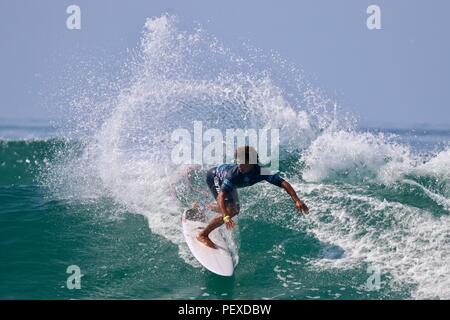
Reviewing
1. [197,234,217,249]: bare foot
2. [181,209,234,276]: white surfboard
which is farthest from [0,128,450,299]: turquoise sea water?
[197,234,217,249]: bare foot

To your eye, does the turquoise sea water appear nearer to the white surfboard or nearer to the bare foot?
the white surfboard

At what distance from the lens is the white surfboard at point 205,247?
24.5ft

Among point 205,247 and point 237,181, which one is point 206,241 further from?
point 237,181

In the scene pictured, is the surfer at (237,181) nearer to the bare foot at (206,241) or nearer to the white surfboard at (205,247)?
the bare foot at (206,241)

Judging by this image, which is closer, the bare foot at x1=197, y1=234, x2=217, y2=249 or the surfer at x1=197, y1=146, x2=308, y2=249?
the surfer at x1=197, y1=146, x2=308, y2=249

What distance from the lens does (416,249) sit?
785 centimetres

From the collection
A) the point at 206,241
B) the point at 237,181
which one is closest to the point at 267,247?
the point at 206,241

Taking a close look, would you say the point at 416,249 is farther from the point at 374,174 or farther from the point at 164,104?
the point at 164,104

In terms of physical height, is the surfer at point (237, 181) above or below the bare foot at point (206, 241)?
above

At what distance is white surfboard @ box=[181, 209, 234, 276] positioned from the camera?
747cm

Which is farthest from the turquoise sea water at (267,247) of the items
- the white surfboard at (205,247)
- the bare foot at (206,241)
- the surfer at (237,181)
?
the surfer at (237,181)

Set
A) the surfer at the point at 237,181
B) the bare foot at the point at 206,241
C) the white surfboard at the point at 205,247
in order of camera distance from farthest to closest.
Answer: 1. the bare foot at the point at 206,241
2. the surfer at the point at 237,181
3. the white surfboard at the point at 205,247

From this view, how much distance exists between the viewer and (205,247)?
8.02 meters
